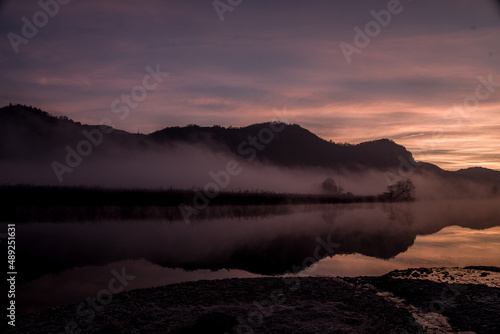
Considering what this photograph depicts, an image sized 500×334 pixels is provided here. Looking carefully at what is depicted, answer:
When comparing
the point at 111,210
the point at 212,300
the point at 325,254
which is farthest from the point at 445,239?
the point at 111,210

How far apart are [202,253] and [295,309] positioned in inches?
473

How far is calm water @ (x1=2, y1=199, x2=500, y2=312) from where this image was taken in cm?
1474

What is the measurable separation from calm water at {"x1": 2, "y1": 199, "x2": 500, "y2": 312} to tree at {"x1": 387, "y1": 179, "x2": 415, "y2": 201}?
7178 centimetres

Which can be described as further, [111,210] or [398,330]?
[111,210]

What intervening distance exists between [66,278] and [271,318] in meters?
10.7

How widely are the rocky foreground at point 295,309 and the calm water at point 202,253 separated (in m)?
2.24

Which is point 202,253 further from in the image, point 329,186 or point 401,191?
point 329,186

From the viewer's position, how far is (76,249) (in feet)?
69.6

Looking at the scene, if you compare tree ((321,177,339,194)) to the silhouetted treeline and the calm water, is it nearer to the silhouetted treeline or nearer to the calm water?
the silhouetted treeline

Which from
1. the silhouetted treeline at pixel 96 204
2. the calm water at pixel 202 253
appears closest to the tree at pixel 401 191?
the silhouetted treeline at pixel 96 204

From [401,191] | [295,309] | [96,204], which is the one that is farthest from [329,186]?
[295,309]

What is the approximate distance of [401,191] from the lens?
101 m

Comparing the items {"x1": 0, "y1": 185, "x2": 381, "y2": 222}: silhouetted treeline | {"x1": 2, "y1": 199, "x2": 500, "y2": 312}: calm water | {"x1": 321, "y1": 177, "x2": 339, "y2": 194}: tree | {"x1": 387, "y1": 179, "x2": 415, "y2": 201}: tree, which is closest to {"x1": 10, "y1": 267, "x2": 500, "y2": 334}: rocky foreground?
{"x1": 2, "y1": 199, "x2": 500, "y2": 312}: calm water

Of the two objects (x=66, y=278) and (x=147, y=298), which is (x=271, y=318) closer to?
(x=147, y=298)
